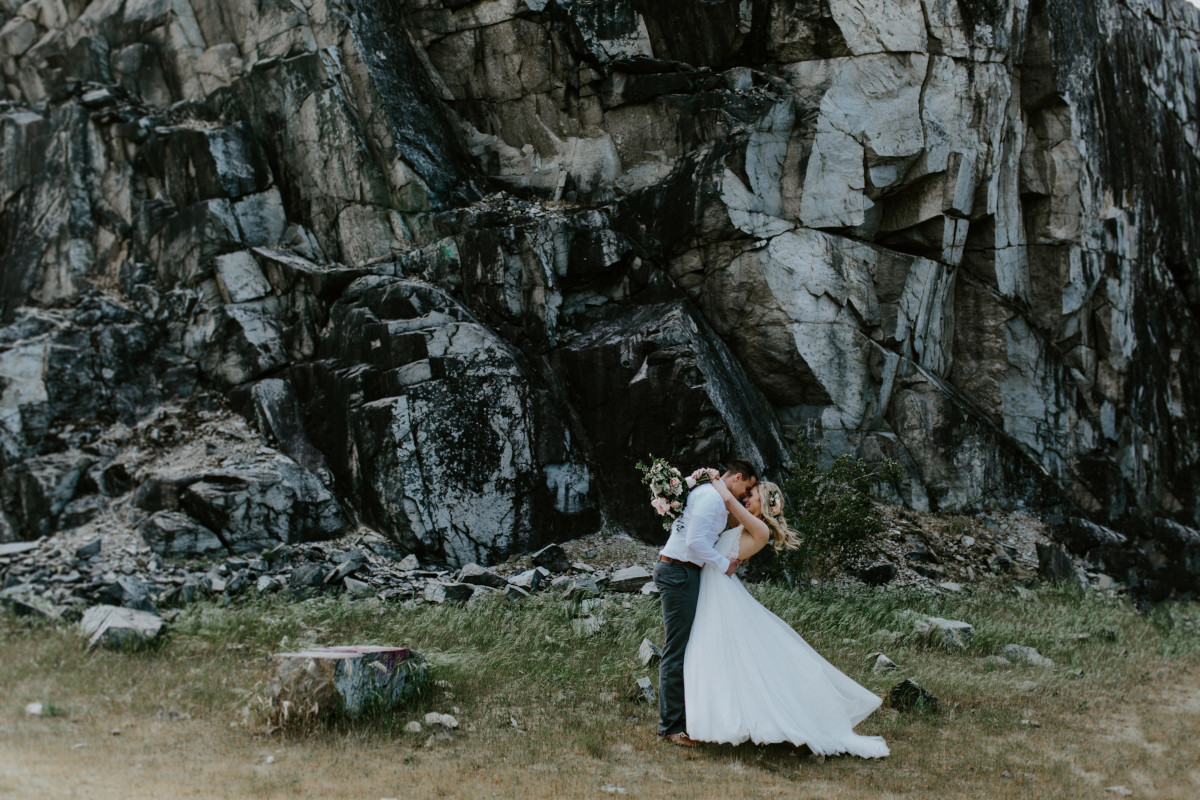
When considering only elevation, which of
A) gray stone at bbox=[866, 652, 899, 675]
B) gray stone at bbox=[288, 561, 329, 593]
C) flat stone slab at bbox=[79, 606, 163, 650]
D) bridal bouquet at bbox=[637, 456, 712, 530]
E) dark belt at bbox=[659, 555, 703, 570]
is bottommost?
gray stone at bbox=[866, 652, 899, 675]

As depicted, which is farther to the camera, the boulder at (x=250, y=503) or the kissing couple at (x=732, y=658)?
the boulder at (x=250, y=503)

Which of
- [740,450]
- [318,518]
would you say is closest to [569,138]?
[740,450]

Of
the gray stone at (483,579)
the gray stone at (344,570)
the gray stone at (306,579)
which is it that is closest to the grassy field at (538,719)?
the gray stone at (306,579)

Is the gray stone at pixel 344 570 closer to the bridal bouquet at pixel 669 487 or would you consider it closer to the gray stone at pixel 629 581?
the gray stone at pixel 629 581

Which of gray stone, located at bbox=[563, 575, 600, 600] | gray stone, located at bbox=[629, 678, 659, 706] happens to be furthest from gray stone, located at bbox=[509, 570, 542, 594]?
gray stone, located at bbox=[629, 678, 659, 706]

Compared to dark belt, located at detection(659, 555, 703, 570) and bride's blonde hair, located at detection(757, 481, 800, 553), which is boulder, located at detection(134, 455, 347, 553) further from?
bride's blonde hair, located at detection(757, 481, 800, 553)

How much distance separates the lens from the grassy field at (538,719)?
5.38m

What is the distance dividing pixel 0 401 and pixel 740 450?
1193 cm

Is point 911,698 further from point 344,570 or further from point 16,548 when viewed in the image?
point 16,548

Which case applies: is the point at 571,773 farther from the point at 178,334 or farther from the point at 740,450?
the point at 178,334

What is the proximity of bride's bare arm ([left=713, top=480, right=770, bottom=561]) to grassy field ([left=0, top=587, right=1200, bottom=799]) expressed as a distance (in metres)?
1.31

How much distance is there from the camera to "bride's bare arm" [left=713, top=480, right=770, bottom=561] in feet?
20.0

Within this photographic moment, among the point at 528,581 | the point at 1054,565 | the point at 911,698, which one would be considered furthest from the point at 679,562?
the point at 1054,565

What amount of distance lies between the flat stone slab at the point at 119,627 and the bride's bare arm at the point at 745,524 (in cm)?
564
